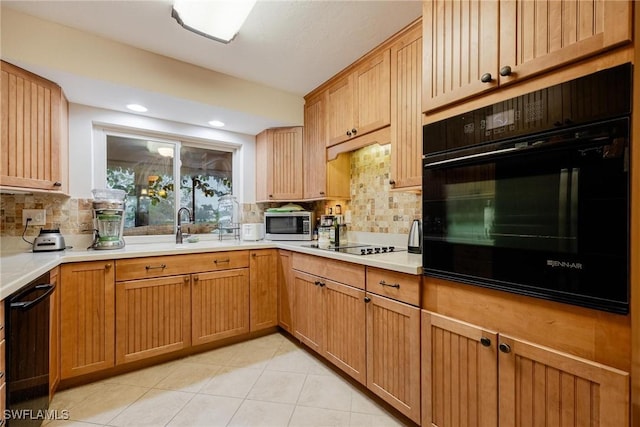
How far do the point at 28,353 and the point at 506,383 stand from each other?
2104 millimetres

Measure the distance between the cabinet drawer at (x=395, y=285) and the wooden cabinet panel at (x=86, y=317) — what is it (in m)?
1.78

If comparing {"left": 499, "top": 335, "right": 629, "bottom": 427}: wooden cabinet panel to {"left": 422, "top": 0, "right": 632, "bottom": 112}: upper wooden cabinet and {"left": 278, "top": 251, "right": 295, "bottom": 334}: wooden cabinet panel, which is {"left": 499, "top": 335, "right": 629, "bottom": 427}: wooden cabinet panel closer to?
{"left": 422, "top": 0, "right": 632, "bottom": 112}: upper wooden cabinet

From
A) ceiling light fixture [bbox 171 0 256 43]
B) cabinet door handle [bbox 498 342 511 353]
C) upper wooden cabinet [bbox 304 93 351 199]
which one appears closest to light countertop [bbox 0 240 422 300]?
cabinet door handle [bbox 498 342 511 353]

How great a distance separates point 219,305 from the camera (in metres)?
2.40

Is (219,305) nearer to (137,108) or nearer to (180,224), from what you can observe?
(180,224)

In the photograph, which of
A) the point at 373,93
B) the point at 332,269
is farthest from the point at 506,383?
the point at 373,93

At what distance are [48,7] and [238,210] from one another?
2056 mm

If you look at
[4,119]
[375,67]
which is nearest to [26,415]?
[4,119]

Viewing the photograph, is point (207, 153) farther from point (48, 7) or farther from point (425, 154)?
point (425, 154)

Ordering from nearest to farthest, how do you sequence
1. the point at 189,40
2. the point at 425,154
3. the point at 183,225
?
1. the point at 425,154
2. the point at 189,40
3. the point at 183,225

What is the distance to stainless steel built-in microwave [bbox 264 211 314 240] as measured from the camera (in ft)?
9.30

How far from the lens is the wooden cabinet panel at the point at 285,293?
2.49 metres

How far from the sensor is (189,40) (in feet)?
6.46

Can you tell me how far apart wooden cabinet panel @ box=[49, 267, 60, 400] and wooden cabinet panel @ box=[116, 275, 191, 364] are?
308 millimetres
